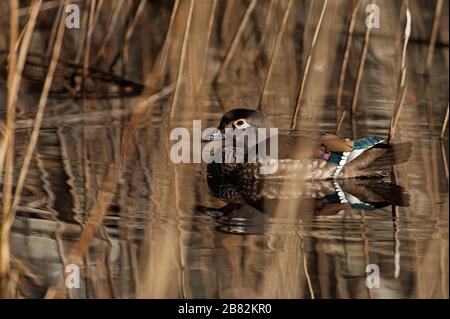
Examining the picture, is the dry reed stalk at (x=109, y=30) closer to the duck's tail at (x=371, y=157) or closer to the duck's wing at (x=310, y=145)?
the duck's wing at (x=310, y=145)

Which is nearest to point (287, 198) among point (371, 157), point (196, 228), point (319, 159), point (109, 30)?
point (319, 159)

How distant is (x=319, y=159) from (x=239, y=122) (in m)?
0.67

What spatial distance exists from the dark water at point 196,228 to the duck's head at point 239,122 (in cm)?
27

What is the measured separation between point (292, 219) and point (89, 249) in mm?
1309

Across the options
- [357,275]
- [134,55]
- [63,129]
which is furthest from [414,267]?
[134,55]

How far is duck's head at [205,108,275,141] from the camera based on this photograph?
764 centimetres

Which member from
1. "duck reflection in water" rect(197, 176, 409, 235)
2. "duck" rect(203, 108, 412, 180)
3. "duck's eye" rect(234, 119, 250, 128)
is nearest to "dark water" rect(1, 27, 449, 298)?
"duck reflection in water" rect(197, 176, 409, 235)

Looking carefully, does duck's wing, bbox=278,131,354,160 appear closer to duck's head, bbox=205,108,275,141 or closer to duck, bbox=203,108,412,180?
duck, bbox=203,108,412,180

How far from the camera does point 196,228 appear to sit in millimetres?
6062

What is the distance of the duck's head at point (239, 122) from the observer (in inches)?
301

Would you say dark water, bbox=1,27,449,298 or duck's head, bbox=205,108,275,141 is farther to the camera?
duck's head, bbox=205,108,275,141

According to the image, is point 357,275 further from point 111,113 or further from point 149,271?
point 111,113

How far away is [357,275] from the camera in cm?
539
